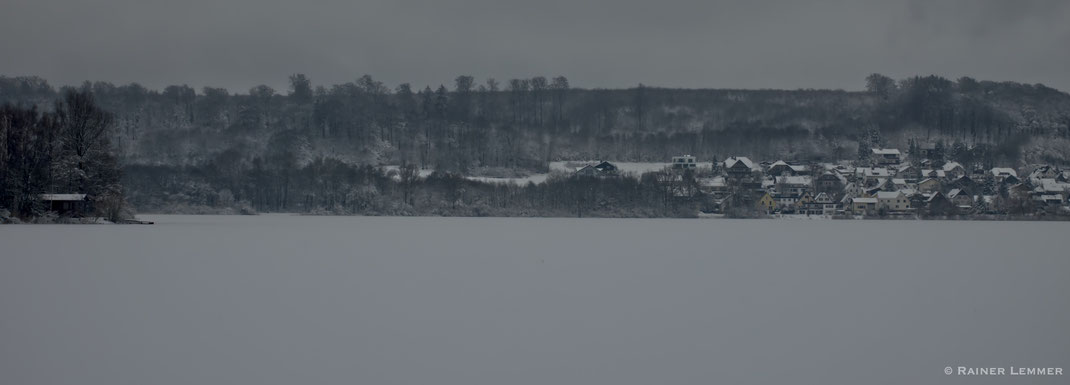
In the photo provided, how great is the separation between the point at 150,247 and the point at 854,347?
34142mm

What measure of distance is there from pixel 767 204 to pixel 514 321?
136m

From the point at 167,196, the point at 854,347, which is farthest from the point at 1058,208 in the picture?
the point at 854,347

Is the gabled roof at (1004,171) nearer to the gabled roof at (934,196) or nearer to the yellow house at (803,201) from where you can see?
the gabled roof at (934,196)

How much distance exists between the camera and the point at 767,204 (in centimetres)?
15062

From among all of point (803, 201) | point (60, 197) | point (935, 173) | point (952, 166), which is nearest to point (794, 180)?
point (803, 201)

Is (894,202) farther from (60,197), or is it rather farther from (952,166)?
(60,197)

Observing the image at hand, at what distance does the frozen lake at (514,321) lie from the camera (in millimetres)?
14258

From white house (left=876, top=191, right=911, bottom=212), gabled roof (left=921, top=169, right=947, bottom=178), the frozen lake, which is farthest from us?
gabled roof (left=921, top=169, right=947, bottom=178)

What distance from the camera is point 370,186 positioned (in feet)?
495

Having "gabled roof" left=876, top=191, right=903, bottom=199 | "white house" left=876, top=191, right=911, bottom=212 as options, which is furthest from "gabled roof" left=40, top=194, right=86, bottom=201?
"gabled roof" left=876, top=191, right=903, bottom=199

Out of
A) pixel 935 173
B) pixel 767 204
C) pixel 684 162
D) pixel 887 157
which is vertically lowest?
pixel 767 204

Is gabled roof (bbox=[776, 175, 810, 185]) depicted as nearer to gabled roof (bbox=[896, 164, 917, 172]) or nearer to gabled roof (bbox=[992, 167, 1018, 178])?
gabled roof (bbox=[896, 164, 917, 172])

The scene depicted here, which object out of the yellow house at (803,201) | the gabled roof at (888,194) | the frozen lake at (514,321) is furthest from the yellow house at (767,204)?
the frozen lake at (514,321)

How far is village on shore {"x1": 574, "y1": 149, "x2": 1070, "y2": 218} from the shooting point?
14338 cm
